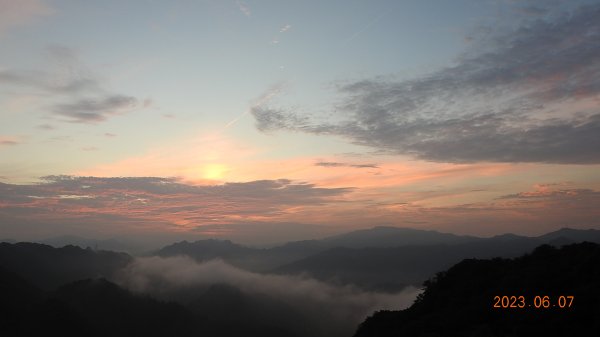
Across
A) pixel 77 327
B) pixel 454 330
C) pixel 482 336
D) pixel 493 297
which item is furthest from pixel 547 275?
pixel 77 327

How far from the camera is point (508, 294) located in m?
57.4

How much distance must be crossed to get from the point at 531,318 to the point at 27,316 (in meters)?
191

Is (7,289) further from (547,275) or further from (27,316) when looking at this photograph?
(547,275)

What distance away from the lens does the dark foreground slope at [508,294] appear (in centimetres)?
4406

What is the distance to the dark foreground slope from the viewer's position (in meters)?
44.1
